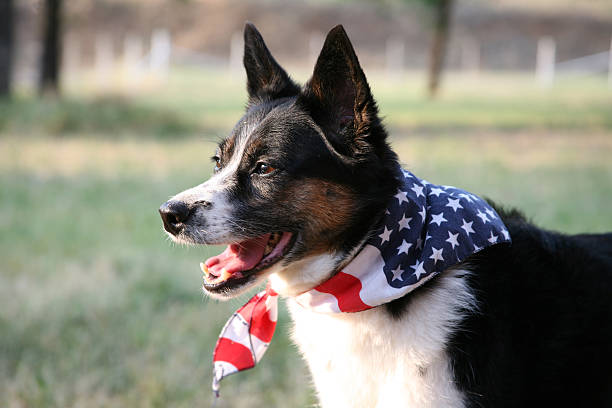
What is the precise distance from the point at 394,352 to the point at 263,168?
2.88 ft

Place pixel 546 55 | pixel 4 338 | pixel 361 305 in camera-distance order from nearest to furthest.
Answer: pixel 361 305 → pixel 4 338 → pixel 546 55

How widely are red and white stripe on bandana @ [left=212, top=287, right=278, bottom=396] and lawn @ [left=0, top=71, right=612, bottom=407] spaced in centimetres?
40

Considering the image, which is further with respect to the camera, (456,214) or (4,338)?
(4,338)

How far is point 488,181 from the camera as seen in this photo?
28.9 ft

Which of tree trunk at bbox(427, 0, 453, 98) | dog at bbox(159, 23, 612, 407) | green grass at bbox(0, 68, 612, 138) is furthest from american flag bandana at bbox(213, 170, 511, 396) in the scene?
tree trunk at bbox(427, 0, 453, 98)

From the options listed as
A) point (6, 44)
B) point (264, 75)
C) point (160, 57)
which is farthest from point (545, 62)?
point (264, 75)

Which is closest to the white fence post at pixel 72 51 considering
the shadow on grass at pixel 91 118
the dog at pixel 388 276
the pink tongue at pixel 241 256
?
the shadow on grass at pixel 91 118

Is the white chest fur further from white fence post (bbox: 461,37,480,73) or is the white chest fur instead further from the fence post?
white fence post (bbox: 461,37,480,73)

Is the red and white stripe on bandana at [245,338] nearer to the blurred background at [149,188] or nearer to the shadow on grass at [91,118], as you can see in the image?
the blurred background at [149,188]

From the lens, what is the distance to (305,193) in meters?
2.50

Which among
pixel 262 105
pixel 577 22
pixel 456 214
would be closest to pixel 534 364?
pixel 456 214

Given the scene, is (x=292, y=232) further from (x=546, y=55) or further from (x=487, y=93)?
(x=546, y=55)

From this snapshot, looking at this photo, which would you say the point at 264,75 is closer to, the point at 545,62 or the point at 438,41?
the point at 438,41

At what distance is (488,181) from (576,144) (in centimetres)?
435
